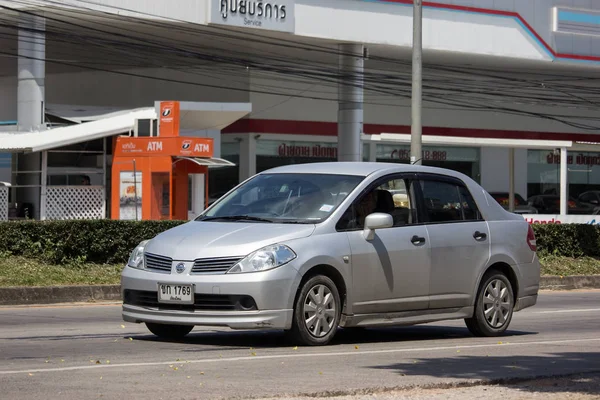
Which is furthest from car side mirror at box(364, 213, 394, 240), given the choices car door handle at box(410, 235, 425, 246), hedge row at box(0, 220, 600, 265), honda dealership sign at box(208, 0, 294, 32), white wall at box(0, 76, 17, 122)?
white wall at box(0, 76, 17, 122)

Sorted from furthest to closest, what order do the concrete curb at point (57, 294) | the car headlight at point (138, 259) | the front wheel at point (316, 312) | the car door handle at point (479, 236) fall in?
the concrete curb at point (57, 294) → the car door handle at point (479, 236) → the car headlight at point (138, 259) → the front wheel at point (316, 312)

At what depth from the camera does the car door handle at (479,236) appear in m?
11.4

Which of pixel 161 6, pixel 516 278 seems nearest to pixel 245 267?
pixel 516 278

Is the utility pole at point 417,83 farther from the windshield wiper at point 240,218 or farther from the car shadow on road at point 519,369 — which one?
the car shadow on road at point 519,369

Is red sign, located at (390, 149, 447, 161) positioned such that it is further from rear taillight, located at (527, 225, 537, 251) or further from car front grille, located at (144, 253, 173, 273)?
car front grille, located at (144, 253, 173, 273)

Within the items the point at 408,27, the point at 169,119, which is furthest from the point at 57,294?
the point at 408,27

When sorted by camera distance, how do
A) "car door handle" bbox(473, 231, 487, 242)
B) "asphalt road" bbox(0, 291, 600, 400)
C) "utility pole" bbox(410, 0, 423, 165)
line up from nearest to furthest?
1. "asphalt road" bbox(0, 291, 600, 400)
2. "car door handle" bbox(473, 231, 487, 242)
3. "utility pole" bbox(410, 0, 423, 165)

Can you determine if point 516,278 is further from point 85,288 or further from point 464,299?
point 85,288

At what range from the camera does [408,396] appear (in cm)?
728

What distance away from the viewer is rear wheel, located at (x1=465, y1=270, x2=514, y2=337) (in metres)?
11.4

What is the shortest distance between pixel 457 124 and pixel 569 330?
1654 inches

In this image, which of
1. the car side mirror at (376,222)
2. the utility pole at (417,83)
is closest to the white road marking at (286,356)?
the car side mirror at (376,222)

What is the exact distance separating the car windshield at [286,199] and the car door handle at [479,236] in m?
1.40

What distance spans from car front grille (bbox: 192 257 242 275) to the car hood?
3cm
